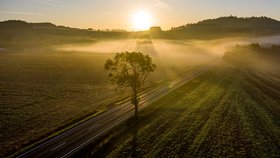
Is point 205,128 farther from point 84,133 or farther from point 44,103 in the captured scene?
point 44,103

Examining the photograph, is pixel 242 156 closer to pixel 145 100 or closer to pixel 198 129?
pixel 198 129

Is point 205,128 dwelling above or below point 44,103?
above

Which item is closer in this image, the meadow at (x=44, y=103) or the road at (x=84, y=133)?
the road at (x=84, y=133)

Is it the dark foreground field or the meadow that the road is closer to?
the dark foreground field

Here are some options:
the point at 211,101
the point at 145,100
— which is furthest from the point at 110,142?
the point at 211,101

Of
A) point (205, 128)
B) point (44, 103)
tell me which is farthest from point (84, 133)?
point (44, 103)

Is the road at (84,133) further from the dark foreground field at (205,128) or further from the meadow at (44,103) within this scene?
the meadow at (44,103)

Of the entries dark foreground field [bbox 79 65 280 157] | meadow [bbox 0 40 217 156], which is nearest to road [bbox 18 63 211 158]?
dark foreground field [bbox 79 65 280 157]

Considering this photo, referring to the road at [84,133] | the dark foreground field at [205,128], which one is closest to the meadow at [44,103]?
the road at [84,133]
